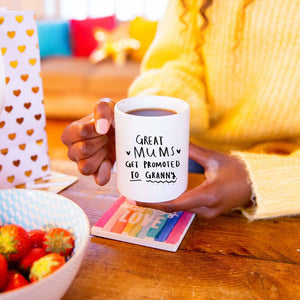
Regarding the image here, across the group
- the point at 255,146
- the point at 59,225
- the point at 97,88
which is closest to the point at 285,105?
the point at 255,146

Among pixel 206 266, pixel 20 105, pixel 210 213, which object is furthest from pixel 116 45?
pixel 206 266

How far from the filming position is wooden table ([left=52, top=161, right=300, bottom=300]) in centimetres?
48

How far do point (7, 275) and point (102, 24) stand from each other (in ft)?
11.1

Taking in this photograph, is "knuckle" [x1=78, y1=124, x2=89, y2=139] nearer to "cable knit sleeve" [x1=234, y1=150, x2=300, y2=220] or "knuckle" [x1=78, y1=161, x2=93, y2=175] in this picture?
"knuckle" [x1=78, y1=161, x2=93, y2=175]

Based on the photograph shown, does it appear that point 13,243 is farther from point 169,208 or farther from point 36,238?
point 169,208

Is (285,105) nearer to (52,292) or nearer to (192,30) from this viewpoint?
(192,30)

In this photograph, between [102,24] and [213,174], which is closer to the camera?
[213,174]

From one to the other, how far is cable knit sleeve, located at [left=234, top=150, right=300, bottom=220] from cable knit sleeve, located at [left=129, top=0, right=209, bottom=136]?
318 mm

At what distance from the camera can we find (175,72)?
99cm

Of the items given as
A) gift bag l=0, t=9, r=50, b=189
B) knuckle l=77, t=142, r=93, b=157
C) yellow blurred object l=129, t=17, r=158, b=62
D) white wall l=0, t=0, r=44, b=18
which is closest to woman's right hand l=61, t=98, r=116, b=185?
knuckle l=77, t=142, r=93, b=157

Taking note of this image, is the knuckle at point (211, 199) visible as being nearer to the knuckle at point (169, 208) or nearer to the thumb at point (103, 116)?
the knuckle at point (169, 208)

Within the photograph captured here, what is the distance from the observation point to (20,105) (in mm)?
765

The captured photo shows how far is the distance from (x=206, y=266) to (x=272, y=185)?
0.73 feet

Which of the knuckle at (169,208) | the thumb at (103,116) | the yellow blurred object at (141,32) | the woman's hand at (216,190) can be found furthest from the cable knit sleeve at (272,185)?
the yellow blurred object at (141,32)
